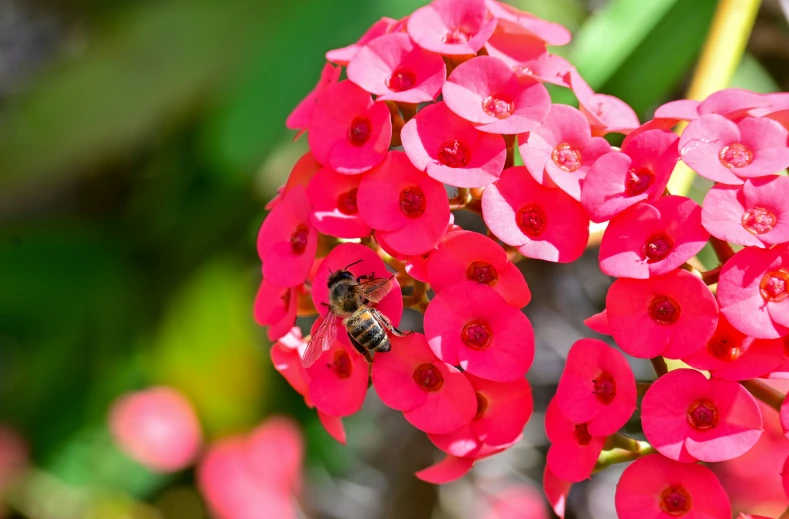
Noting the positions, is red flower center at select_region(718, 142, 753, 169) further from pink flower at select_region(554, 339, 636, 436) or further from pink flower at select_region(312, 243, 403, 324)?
pink flower at select_region(312, 243, 403, 324)

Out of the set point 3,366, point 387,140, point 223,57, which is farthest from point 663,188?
point 3,366

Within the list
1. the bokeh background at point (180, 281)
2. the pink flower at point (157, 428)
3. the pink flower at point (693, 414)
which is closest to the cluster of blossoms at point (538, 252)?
the pink flower at point (693, 414)

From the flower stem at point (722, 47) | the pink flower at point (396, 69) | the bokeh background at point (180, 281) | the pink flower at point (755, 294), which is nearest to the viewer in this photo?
the pink flower at point (755, 294)

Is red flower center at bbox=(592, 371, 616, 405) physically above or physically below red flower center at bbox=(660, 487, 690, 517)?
above

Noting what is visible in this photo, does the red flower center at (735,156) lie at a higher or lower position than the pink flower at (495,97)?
lower

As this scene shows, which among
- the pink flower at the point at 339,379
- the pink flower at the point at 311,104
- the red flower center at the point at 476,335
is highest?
the pink flower at the point at 311,104

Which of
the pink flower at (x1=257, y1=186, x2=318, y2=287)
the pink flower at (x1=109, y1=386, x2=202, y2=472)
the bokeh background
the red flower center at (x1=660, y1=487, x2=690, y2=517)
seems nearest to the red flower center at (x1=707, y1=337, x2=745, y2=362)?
A: the red flower center at (x1=660, y1=487, x2=690, y2=517)

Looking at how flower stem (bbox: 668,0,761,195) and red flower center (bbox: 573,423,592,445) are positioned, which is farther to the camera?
flower stem (bbox: 668,0,761,195)

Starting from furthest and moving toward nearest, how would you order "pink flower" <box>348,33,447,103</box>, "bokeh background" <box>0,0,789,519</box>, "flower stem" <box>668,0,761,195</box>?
"bokeh background" <box>0,0,789,519</box>
"flower stem" <box>668,0,761,195</box>
"pink flower" <box>348,33,447,103</box>

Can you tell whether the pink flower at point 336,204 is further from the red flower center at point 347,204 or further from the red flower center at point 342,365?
the red flower center at point 342,365
